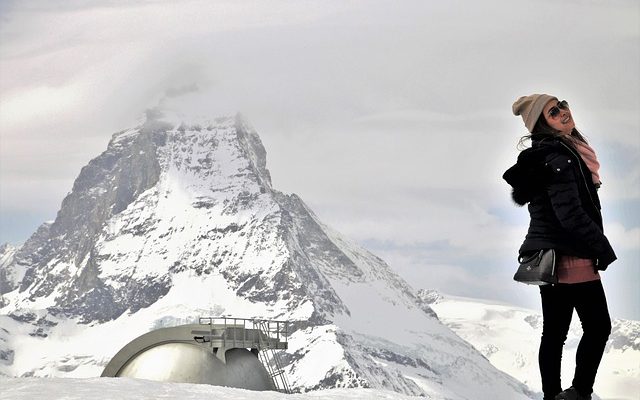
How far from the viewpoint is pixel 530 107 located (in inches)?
483

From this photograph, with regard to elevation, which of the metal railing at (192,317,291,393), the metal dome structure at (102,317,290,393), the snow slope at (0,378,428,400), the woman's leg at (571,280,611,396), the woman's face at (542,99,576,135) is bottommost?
the woman's leg at (571,280,611,396)

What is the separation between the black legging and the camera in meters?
11.6

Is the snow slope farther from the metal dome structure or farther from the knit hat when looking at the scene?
the metal dome structure

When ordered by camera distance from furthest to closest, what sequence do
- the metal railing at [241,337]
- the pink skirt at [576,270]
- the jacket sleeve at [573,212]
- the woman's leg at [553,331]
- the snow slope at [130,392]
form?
the metal railing at [241,337]
the snow slope at [130,392]
the woman's leg at [553,331]
the pink skirt at [576,270]
the jacket sleeve at [573,212]

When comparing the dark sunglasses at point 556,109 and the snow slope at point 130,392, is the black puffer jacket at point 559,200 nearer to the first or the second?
the dark sunglasses at point 556,109

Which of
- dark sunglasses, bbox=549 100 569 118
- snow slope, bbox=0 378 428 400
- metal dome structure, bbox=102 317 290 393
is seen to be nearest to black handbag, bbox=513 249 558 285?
dark sunglasses, bbox=549 100 569 118

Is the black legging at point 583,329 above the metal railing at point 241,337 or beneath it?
beneath

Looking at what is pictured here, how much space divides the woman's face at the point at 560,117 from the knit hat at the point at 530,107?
7 cm

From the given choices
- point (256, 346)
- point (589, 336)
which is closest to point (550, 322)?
point (589, 336)

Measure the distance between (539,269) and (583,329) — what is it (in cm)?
81

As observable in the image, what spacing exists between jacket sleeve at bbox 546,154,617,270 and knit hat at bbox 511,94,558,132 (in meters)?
0.69

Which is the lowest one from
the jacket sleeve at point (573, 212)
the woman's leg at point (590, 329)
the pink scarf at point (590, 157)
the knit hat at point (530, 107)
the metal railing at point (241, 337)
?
the woman's leg at point (590, 329)

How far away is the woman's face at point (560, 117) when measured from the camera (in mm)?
12055

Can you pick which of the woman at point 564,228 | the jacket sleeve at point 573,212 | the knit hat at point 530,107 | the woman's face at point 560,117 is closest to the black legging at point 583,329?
the woman at point 564,228
